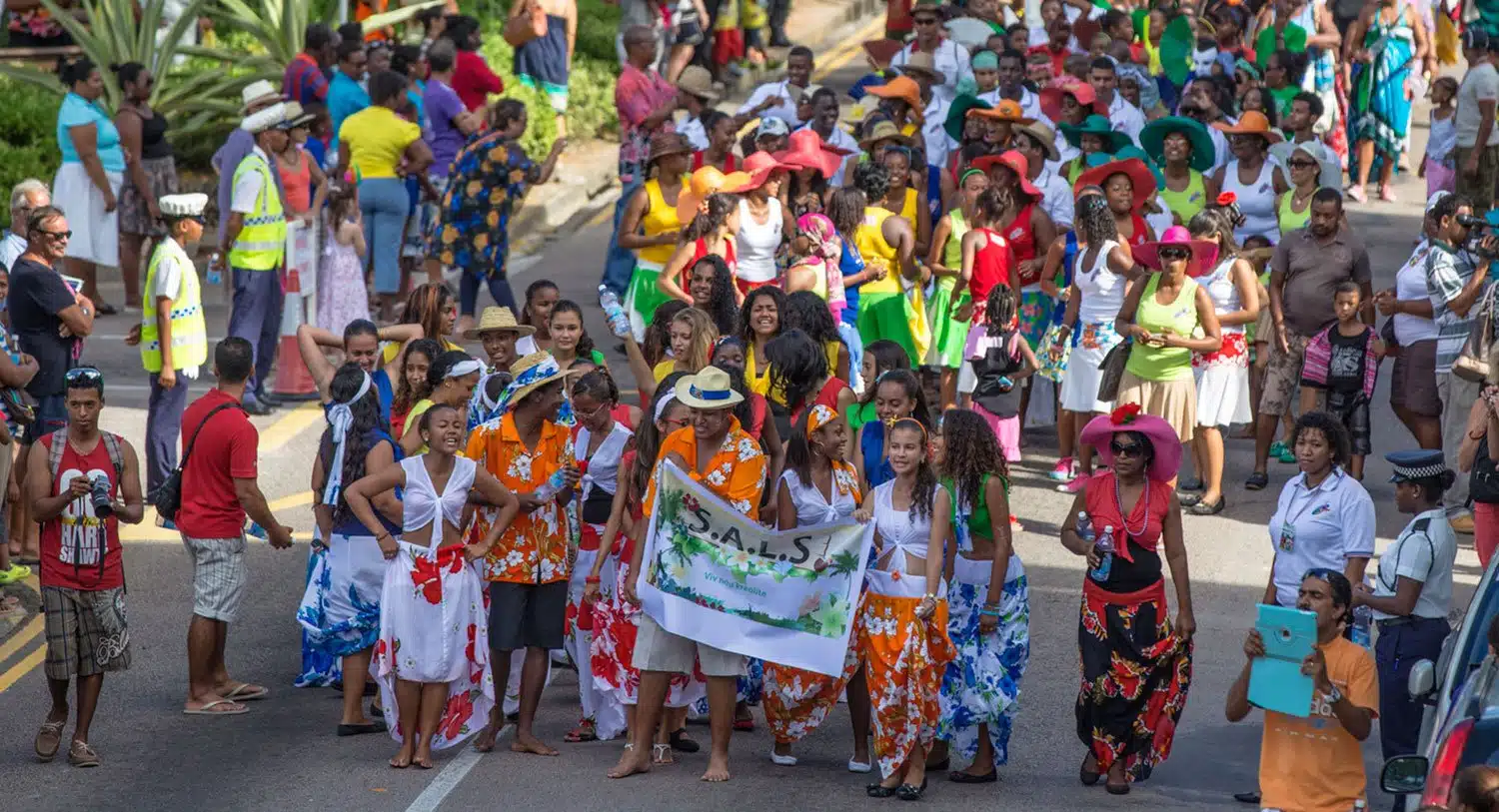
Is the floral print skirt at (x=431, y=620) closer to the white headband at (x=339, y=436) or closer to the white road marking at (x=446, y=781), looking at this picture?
the white road marking at (x=446, y=781)

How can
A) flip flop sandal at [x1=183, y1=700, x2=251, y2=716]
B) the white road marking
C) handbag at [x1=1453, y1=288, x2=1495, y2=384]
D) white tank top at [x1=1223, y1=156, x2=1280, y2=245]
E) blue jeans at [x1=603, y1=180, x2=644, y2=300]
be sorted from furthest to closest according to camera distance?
blue jeans at [x1=603, y1=180, x2=644, y2=300] → white tank top at [x1=1223, y1=156, x2=1280, y2=245] → handbag at [x1=1453, y1=288, x2=1495, y2=384] → flip flop sandal at [x1=183, y1=700, x2=251, y2=716] → the white road marking

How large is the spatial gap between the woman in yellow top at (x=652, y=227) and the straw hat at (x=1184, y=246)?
3.35 m

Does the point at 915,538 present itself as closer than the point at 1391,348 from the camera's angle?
Yes

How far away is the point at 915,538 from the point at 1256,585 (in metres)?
4.07

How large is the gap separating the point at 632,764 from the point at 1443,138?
1329 centimetres

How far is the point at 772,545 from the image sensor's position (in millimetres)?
9531

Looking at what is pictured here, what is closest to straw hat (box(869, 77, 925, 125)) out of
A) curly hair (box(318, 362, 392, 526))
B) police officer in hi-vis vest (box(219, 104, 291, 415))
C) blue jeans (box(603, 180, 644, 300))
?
blue jeans (box(603, 180, 644, 300))

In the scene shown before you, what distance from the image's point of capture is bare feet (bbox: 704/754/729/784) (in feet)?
30.9

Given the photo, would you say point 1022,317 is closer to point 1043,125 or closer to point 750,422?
point 1043,125

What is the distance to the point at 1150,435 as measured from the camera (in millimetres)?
9383

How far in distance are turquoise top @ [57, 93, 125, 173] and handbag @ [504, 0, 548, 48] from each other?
16.6ft

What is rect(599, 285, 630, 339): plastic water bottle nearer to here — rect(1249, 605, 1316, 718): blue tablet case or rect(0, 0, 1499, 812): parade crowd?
rect(0, 0, 1499, 812): parade crowd

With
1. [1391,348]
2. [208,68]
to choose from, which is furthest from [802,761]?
[208,68]

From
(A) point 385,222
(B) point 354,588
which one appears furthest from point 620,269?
(B) point 354,588
